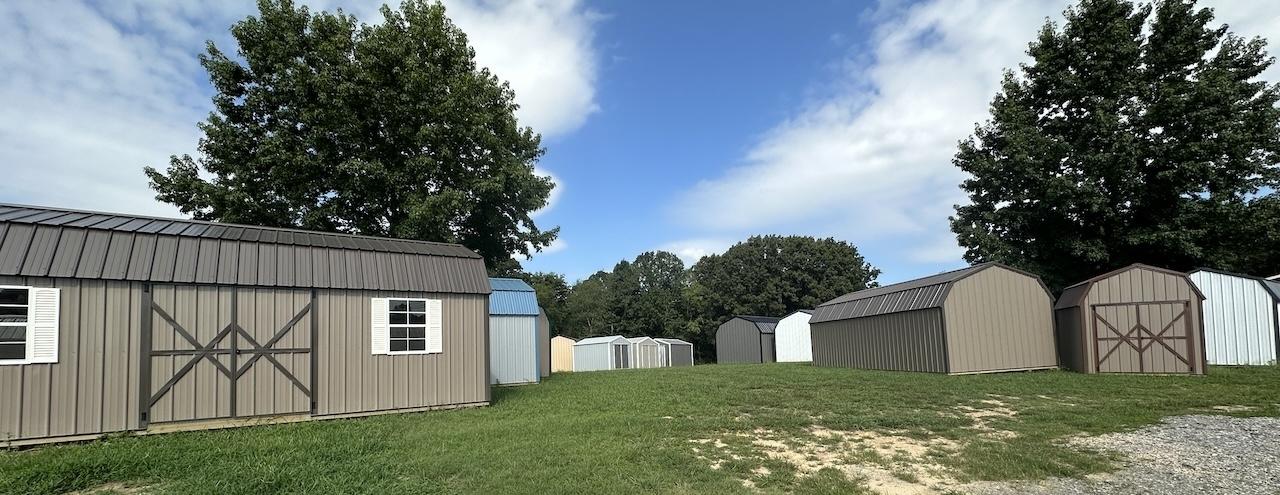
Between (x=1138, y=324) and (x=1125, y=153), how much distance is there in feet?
39.9

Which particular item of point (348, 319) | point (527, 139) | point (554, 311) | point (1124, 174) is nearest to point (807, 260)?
point (554, 311)

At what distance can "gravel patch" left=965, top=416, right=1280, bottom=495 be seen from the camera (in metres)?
6.25

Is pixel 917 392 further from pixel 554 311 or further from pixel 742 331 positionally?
pixel 554 311

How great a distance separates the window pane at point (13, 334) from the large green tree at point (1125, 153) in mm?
31486

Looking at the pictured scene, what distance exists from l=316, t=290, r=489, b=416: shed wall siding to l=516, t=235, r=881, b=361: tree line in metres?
51.8

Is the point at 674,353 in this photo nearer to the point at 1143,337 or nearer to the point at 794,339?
the point at 794,339

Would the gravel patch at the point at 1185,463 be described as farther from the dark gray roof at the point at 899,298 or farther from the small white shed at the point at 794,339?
the small white shed at the point at 794,339

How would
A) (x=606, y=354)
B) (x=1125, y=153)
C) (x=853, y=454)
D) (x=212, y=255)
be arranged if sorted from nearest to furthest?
(x=853, y=454) → (x=212, y=255) → (x=1125, y=153) → (x=606, y=354)

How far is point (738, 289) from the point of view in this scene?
68812 millimetres

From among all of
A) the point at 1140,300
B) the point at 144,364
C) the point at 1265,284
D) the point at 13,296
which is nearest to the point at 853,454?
the point at 144,364

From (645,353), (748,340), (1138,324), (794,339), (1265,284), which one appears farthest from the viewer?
(645,353)

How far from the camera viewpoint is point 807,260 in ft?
224

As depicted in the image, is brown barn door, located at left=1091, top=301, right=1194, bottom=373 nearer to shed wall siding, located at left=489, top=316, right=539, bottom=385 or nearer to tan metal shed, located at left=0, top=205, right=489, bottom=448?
shed wall siding, located at left=489, top=316, right=539, bottom=385

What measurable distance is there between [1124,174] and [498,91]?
2499 cm
